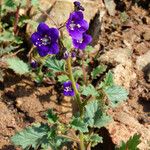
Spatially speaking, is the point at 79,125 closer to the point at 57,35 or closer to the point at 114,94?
the point at 114,94

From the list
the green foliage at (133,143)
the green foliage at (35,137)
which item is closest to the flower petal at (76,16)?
the green foliage at (35,137)

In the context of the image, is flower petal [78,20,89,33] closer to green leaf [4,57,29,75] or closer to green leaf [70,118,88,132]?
green leaf [70,118,88,132]

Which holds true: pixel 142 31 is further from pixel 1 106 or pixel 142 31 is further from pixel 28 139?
pixel 28 139

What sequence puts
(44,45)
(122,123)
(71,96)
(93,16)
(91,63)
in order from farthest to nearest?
(93,16)
(91,63)
(71,96)
(122,123)
(44,45)

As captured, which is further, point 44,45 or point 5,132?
point 5,132

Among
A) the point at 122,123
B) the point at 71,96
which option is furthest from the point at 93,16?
the point at 122,123

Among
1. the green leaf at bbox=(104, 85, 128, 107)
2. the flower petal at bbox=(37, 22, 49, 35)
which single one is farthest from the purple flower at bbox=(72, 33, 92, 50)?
the green leaf at bbox=(104, 85, 128, 107)
